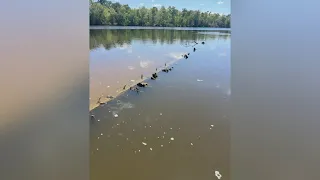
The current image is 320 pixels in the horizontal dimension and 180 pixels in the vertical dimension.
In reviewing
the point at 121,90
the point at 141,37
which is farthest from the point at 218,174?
the point at 141,37

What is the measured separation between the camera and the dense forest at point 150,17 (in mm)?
2277

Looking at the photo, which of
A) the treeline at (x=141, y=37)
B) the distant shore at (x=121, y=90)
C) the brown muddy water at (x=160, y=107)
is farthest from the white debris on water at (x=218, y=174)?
the treeline at (x=141, y=37)

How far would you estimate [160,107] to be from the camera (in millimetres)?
2205

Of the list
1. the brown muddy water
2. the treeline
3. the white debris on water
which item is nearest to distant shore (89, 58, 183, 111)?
the brown muddy water

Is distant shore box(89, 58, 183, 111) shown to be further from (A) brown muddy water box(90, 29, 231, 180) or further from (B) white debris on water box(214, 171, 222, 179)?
(B) white debris on water box(214, 171, 222, 179)

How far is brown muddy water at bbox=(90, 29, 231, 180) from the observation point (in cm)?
176

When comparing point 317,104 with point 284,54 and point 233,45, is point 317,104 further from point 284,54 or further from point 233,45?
point 233,45

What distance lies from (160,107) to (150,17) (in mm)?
930

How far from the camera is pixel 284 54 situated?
2119 millimetres

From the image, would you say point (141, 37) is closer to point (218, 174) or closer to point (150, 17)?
point (150, 17)

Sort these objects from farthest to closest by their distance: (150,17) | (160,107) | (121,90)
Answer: (150,17) → (121,90) → (160,107)

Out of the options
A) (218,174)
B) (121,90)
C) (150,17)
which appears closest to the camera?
(218,174)

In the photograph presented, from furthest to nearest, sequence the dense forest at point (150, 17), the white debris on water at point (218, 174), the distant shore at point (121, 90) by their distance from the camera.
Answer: the dense forest at point (150, 17), the distant shore at point (121, 90), the white debris on water at point (218, 174)

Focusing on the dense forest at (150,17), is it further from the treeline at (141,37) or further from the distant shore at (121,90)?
the distant shore at (121,90)
